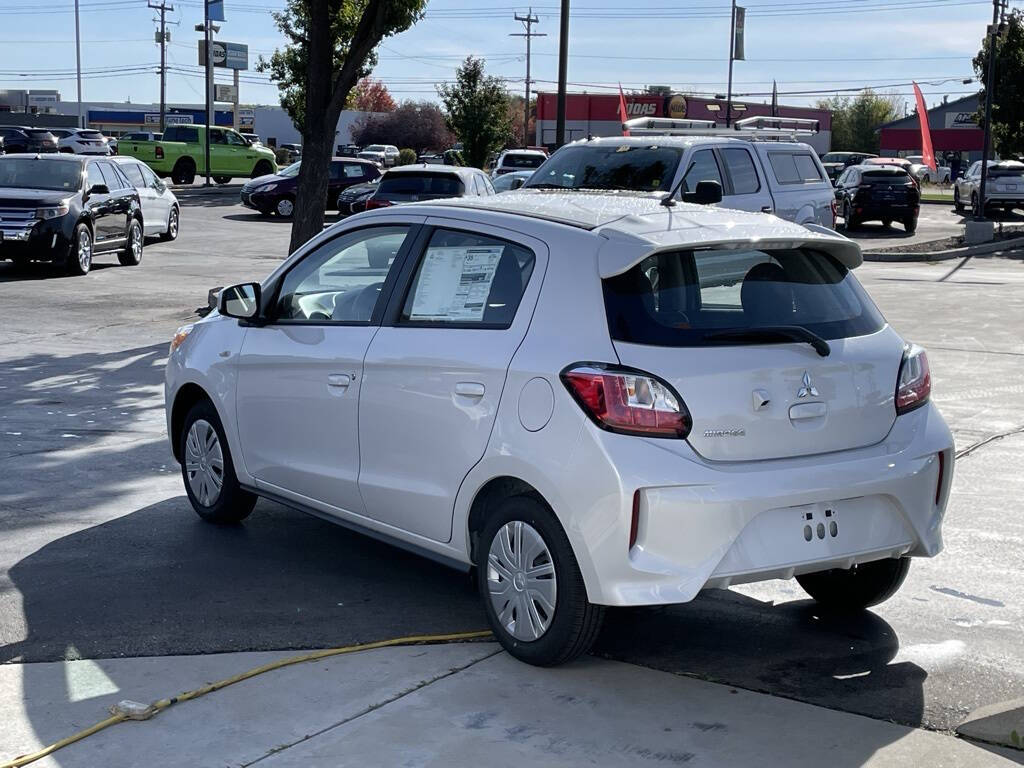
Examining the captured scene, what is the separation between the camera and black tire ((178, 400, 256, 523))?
6805mm

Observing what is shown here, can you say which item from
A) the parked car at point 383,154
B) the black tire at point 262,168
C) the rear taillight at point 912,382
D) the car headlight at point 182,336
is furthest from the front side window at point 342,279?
the parked car at point 383,154

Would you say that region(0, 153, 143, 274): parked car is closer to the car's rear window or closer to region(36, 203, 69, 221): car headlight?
region(36, 203, 69, 221): car headlight

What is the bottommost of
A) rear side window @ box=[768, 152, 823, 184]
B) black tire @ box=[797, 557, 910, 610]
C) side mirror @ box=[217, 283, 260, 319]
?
black tire @ box=[797, 557, 910, 610]

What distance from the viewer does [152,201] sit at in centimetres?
2405

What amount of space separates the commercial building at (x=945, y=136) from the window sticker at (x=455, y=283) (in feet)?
290

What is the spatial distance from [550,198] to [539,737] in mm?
2492

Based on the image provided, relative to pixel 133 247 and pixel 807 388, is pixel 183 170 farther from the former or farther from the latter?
pixel 807 388

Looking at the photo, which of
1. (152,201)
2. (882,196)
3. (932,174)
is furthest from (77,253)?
(932,174)

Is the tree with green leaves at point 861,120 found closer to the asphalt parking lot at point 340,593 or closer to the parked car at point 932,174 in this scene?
the parked car at point 932,174

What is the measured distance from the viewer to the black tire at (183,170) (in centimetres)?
4794

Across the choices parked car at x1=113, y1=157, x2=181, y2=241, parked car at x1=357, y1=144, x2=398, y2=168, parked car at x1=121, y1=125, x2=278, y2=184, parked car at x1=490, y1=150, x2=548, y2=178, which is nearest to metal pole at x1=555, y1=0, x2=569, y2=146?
parked car at x1=113, y1=157, x2=181, y2=241

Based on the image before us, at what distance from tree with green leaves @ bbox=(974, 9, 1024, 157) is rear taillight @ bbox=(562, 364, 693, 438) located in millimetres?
38557

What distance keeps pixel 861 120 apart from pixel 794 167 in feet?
370

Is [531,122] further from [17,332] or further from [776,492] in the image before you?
[776,492]
